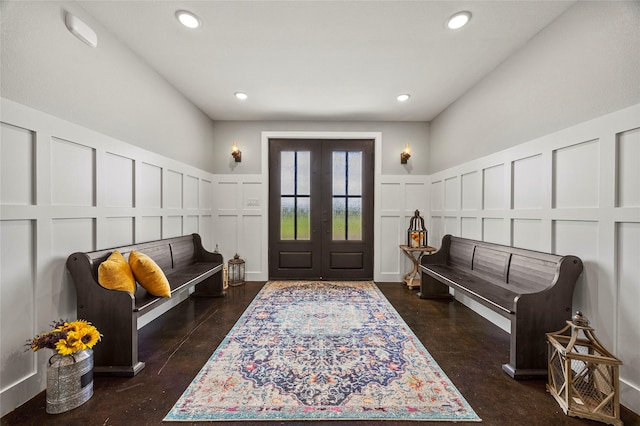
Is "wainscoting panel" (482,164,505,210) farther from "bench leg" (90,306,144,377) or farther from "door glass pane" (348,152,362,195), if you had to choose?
"bench leg" (90,306,144,377)

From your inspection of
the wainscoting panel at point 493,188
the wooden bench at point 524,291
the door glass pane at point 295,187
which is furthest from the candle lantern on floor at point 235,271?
the wainscoting panel at point 493,188

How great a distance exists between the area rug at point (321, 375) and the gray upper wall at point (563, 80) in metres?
2.20

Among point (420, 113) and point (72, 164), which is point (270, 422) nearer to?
point (72, 164)

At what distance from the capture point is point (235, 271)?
4148 millimetres

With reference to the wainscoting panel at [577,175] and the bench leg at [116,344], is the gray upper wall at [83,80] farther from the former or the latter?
the wainscoting panel at [577,175]

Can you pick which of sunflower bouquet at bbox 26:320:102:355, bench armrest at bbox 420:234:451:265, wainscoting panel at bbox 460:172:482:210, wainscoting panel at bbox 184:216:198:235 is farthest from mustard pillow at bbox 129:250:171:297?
wainscoting panel at bbox 460:172:482:210

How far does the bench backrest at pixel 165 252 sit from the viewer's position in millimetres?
1993

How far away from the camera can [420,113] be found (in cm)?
405

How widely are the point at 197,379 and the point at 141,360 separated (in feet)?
2.06

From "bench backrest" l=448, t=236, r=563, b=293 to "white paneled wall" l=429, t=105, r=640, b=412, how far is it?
114 mm

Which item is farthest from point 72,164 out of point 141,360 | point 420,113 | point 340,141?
point 420,113

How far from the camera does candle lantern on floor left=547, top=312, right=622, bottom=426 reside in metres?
1.44

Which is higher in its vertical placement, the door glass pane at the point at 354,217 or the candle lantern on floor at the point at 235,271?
the door glass pane at the point at 354,217

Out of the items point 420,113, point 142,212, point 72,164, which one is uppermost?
point 420,113
